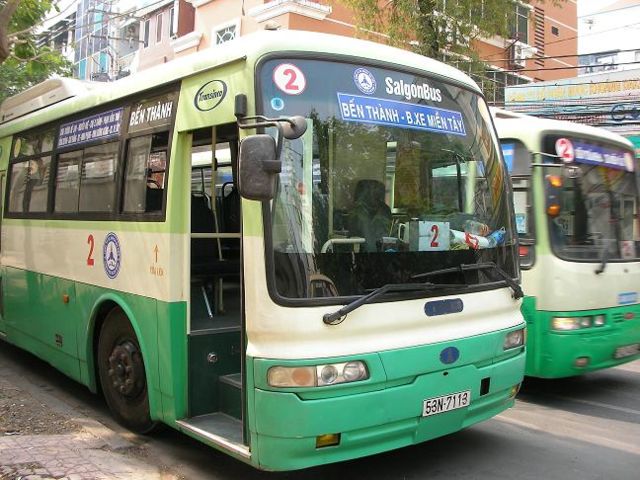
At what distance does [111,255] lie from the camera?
491 cm

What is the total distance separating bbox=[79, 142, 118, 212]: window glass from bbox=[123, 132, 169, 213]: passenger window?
26cm

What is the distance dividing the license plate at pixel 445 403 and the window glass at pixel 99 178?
2890mm

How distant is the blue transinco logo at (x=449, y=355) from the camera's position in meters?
3.79

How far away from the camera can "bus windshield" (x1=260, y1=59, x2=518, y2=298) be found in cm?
349

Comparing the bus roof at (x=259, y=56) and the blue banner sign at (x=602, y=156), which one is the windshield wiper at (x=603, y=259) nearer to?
the blue banner sign at (x=602, y=156)

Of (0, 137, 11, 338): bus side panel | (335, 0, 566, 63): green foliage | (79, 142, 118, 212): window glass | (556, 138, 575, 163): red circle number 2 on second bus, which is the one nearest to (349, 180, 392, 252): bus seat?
(79, 142, 118, 212): window glass

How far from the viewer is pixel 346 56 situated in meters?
3.79

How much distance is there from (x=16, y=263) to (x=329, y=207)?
15.6 feet

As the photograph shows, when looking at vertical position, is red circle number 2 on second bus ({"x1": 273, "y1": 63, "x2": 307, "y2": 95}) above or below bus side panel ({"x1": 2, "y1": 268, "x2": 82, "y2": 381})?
above

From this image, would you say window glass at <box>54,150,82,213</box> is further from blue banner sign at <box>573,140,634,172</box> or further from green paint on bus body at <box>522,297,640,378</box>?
blue banner sign at <box>573,140,634,172</box>

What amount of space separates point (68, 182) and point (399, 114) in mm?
3368

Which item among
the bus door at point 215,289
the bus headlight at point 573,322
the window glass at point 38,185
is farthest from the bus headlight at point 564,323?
the window glass at point 38,185

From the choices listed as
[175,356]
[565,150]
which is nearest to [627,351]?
[565,150]

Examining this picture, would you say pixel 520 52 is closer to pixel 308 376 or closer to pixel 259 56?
pixel 259 56
